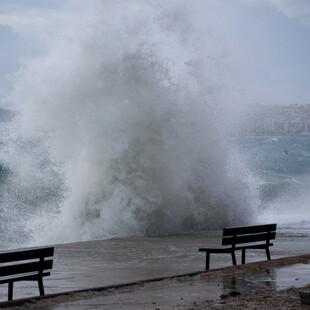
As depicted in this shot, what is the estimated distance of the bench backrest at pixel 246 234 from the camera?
9484 millimetres

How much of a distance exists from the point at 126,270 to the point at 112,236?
246 inches

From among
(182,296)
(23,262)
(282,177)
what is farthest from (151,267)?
(282,177)

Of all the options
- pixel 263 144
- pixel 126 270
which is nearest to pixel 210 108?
pixel 126 270

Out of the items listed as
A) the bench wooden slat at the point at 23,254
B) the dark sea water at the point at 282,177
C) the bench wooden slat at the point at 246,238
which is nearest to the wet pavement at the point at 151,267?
the bench wooden slat at the point at 246,238

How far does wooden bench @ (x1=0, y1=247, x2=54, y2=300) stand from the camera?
679cm

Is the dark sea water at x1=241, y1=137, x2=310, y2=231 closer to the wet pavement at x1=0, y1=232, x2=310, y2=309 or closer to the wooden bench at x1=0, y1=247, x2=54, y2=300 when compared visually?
the wet pavement at x1=0, y1=232, x2=310, y2=309

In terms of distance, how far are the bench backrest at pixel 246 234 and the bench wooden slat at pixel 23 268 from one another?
3038 mm

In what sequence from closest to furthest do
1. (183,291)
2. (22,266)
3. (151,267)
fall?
1. (22,266)
2. (183,291)
3. (151,267)

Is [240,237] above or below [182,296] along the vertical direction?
above

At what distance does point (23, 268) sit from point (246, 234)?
4.01 meters

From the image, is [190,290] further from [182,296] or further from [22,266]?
[22,266]

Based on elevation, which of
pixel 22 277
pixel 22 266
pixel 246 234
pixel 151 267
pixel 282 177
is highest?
pixel 282 177

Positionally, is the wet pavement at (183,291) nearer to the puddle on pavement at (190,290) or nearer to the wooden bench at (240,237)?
the puddle on pavement at (190,290)

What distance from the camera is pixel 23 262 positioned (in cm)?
716
